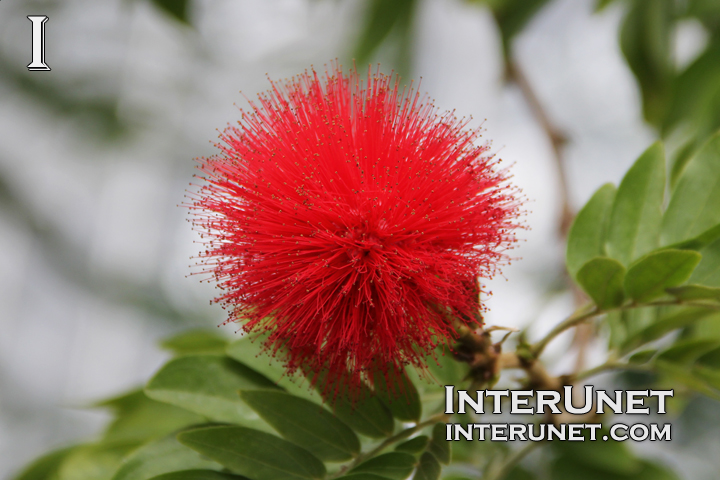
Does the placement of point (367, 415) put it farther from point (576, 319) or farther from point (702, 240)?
point (702, 240)

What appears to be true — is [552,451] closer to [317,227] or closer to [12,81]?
[317,227]

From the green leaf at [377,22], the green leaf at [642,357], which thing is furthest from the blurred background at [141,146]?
the green leaf at [642,357]

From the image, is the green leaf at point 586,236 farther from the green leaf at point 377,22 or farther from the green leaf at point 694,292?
the green leaf at point 377,22

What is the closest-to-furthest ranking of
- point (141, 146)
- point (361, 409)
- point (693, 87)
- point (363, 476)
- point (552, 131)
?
point (363, 476) < point (361, 409) < point (693, 87) < point (552, 131) < point (141, 146)

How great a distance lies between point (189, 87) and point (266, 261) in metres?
2.93

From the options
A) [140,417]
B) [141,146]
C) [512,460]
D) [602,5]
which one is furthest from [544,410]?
[141,146]

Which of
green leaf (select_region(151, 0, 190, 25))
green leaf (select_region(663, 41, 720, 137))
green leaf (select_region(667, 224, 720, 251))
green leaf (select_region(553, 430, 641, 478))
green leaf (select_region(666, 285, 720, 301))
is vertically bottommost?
green leaf (select_region(553, 430, 641, 478))

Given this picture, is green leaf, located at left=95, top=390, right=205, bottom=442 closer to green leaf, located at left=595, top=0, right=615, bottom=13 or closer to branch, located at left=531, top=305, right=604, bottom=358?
branch, located at left=531, top=305, right=604, bottom=358

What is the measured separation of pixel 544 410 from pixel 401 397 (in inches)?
11.0

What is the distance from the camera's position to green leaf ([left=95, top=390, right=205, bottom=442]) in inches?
40.6

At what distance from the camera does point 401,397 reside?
80 centimetres

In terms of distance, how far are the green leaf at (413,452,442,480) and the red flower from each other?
0.38 ft

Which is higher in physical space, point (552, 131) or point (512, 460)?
point (552, 131)

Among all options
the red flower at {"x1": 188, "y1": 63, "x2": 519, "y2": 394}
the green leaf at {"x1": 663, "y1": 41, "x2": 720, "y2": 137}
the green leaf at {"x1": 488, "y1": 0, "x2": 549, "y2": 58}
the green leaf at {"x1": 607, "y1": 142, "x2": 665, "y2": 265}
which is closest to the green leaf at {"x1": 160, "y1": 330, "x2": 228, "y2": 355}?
the red flower at {"x1": 188, "y1": 63, "x2": 519, "y2": 394}
